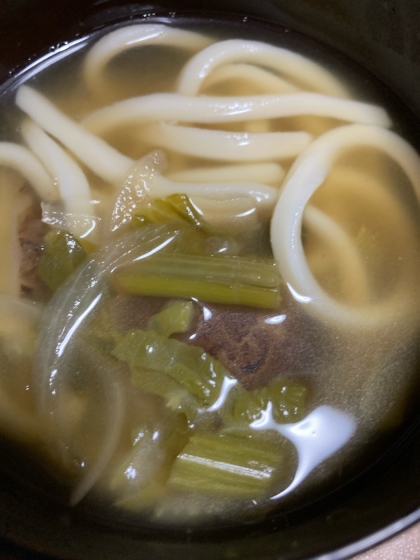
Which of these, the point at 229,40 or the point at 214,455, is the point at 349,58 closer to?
the point at 229,40

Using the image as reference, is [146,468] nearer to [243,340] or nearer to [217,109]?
[243,340]

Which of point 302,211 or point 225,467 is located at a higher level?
point 302,211

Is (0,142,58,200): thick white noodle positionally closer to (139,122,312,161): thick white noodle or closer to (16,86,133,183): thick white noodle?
(16,86,133,183): thick white noodle

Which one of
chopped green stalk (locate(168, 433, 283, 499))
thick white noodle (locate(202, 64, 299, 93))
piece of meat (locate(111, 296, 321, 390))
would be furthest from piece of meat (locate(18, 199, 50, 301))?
thick white noodle (locate(202, 64, 299, 93))

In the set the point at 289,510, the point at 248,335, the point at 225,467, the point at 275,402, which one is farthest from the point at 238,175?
the point at 289,510

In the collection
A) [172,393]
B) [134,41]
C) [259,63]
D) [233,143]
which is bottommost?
[172,393]

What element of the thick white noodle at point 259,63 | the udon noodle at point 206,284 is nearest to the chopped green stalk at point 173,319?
the udon noodle at point 206,284
